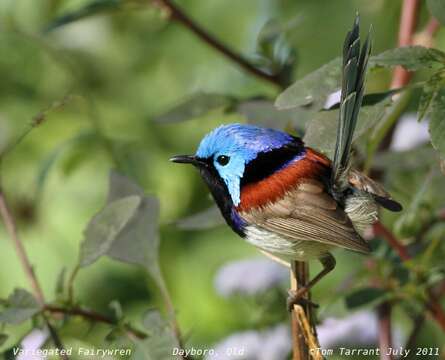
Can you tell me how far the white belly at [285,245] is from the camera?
2000mm

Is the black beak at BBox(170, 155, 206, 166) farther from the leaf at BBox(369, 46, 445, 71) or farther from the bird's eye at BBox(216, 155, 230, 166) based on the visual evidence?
the leaf at BBox(369, 46, 445, 71)

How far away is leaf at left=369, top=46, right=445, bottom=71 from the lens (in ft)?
5.66

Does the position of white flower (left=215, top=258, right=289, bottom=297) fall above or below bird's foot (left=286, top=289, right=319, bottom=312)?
below

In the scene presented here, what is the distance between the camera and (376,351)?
7.82 feet

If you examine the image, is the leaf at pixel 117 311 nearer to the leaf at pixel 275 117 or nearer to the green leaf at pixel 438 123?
the leaf at pixel 275 117

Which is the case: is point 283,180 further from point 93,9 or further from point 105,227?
point 93,9

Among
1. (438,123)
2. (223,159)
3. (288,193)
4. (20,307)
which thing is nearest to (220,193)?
(223,159)

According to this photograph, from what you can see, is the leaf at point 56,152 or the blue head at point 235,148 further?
the leaf at point 56,152

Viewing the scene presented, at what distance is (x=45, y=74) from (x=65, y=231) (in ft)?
3.31

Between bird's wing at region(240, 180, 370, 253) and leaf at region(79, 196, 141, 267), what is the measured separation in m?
0.36

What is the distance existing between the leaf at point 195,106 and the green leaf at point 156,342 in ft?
2.10

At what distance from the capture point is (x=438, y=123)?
1.64 meters

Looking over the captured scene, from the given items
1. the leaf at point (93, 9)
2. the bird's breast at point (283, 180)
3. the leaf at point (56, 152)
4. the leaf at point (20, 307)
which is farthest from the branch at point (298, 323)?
the leaf at point (93, 9)


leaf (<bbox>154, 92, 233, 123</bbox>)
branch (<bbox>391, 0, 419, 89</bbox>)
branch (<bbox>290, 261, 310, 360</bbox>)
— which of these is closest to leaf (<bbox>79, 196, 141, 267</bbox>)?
branch (<bbox>290, 261, 310, 360</bbox>)
